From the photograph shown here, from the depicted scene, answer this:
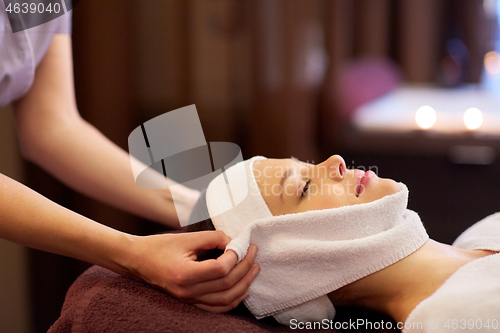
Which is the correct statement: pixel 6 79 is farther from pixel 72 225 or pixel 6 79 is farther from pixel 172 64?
pixel 172 64

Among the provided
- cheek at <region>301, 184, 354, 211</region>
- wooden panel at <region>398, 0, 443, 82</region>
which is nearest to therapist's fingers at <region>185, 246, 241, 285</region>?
cheek at <region>301, 184, 354, 211</region>

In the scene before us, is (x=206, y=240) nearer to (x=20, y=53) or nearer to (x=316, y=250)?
(x=316, y=250)

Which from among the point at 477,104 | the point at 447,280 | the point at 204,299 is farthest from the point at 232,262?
the point at 477,104

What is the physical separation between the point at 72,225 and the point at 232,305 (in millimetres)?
335

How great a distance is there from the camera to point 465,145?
6.01ft

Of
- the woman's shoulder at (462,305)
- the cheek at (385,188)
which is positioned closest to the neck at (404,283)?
the woman's shoulder at (462,305)

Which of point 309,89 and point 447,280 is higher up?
point 309,89

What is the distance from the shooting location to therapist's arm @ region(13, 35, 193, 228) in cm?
107

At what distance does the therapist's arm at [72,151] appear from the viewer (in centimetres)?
107

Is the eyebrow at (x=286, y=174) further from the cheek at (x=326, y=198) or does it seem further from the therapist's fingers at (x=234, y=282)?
the therapist's fingers at (x=234, y=282)

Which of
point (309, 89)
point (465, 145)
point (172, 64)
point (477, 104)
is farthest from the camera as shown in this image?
point (477, 104)

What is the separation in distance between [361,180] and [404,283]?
0.23 m

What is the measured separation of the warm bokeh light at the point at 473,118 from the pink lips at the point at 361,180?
1.26 meters

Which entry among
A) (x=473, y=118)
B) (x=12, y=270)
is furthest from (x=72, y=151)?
(x=473, y=118)
